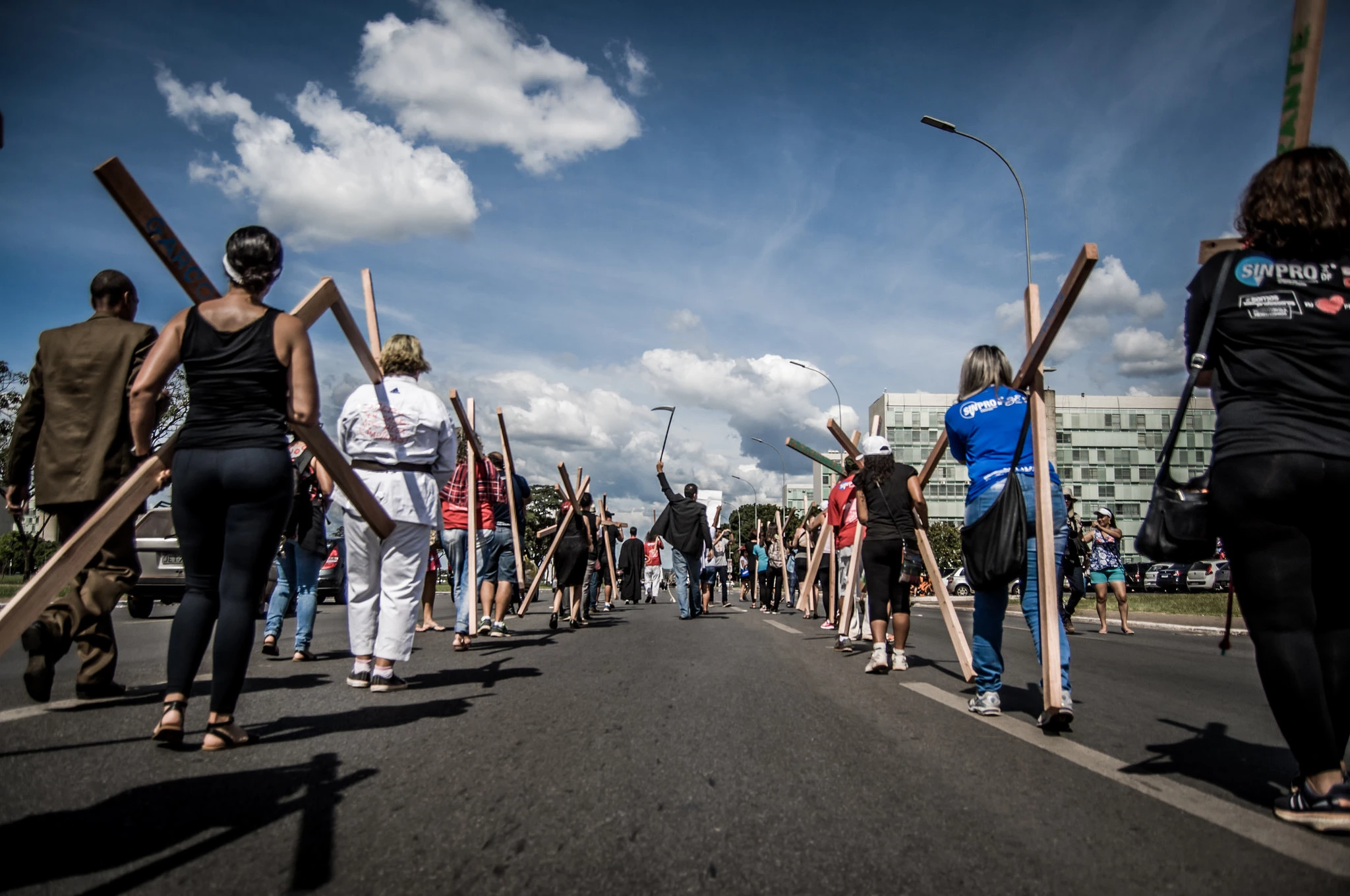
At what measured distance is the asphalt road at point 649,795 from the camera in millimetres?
2348

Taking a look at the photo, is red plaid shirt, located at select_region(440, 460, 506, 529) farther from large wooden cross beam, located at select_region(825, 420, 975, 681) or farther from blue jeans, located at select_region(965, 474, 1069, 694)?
blue jeans, located at select_region(965, 474, 1069, 694)

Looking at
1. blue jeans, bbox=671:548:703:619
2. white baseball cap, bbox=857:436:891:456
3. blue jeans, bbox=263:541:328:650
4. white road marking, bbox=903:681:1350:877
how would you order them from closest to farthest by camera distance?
1. white road marking, bbox=903:681:1350:877
2. blue jeans, bbox=263:541:328:650
3. white baseball cap, bbox=857:436:891:456
4. blue jeans, bbox=671:548:703:619

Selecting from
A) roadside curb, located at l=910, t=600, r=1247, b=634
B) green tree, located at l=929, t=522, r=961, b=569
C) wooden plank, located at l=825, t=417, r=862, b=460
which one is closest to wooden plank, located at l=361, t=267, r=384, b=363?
wooden plank, located at l=825, t=417, r=862, b=460

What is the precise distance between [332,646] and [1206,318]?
798cm

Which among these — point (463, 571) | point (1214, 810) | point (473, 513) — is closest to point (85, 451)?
point (473, 513)

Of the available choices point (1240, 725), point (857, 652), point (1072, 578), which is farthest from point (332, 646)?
point (1072, 578)

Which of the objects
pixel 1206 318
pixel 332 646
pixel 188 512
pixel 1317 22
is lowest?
pixel 332 646

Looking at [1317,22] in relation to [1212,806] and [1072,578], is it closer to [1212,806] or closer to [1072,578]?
[1212,806]

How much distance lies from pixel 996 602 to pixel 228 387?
3.75 m

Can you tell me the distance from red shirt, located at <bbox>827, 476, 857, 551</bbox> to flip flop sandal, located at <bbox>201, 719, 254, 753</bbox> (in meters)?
6.61

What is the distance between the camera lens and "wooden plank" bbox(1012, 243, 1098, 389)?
385cm

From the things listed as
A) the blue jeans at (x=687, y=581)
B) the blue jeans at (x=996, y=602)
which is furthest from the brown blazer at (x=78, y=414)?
the blue jeans at (x=687, y=581)

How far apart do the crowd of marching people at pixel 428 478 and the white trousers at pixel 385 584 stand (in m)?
0.01

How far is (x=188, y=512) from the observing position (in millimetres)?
3771
